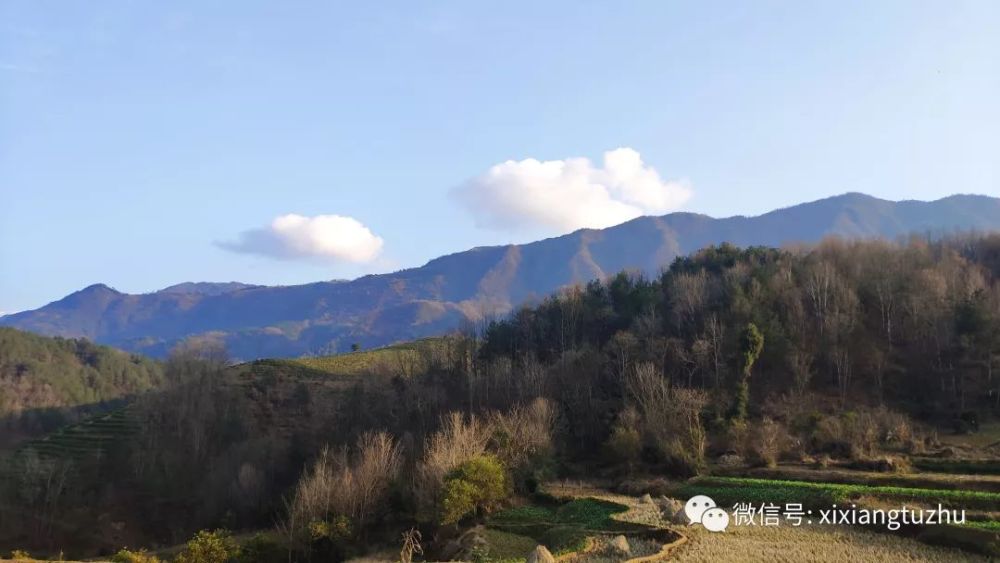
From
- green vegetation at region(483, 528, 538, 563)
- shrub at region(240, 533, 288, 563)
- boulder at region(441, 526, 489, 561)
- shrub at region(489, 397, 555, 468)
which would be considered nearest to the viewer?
green vegetation at region(483, 528, 538, 563)

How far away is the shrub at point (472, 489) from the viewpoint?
109 feet

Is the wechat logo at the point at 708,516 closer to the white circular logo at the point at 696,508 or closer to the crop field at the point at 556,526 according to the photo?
the white circular logo at the point at 696,508

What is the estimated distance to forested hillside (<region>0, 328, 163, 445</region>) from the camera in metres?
98.4

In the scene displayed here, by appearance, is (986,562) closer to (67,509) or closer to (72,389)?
(67,509)

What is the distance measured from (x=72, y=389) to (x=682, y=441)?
4602 inches

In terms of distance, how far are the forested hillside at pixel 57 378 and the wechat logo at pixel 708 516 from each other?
90698mm

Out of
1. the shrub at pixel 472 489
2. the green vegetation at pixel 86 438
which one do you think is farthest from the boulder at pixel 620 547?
the green vegetation at pixel 86 438

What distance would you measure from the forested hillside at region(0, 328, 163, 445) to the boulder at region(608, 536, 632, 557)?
90.8 meters

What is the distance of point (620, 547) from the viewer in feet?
76.2

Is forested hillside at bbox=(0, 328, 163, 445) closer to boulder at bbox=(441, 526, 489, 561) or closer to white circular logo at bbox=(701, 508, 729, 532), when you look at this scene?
boulder at bbox=(441, 526, 489, 561)

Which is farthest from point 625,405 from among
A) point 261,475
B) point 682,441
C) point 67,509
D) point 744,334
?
point 67,509

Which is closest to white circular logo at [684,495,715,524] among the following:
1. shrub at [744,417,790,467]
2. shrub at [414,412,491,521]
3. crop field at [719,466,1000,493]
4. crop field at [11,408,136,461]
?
crop field at [719,466,1000,493]

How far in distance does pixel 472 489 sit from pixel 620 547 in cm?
1173

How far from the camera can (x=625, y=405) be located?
51469 millimetres
